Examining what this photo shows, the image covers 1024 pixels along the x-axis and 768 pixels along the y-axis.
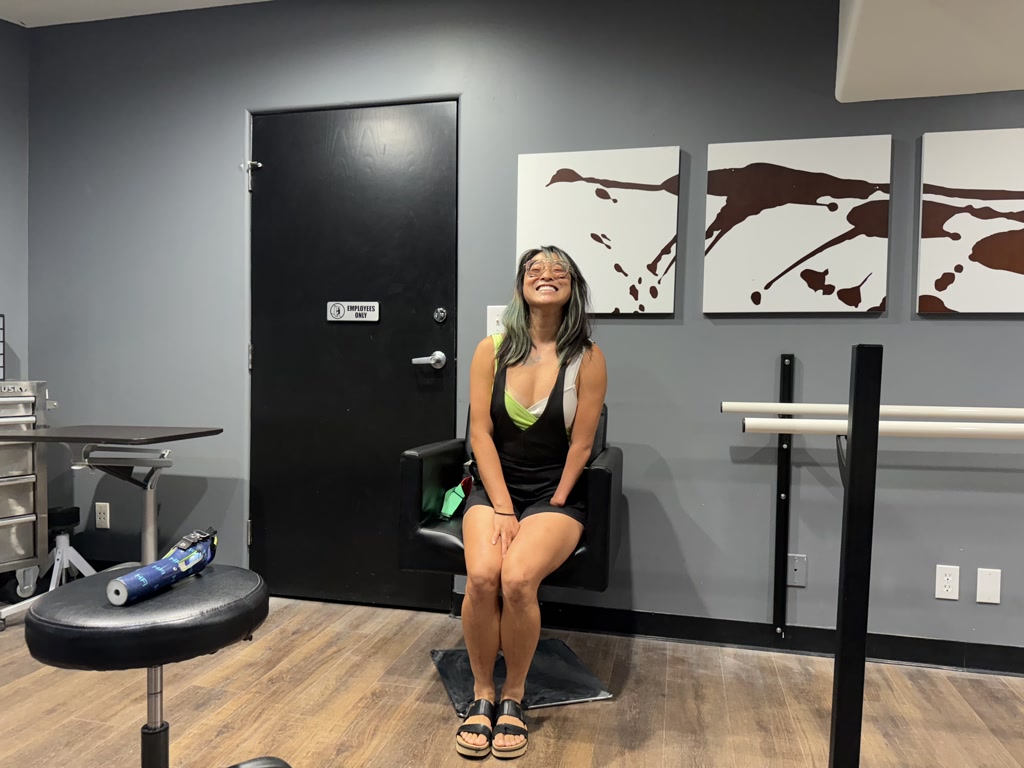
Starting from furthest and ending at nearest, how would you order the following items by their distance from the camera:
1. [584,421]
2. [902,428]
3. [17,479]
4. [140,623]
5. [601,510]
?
[17,479]
[584,421]
[601,510]
[902,428]
[140,623]

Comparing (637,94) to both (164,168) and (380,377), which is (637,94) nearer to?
(380,377)

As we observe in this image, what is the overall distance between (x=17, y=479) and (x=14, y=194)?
4.61ft

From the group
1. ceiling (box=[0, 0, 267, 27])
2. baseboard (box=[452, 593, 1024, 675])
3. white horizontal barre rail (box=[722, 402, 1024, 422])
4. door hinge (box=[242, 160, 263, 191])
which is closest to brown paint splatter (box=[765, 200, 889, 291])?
white horizontal barre rail (box=[722, 402, 1024, 422])

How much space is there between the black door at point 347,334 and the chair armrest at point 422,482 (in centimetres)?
46

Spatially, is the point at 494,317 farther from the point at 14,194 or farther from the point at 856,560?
the point at 14,194

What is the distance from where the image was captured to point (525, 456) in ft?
6.57

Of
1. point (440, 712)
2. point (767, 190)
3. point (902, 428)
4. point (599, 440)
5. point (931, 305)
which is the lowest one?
point (440, 712)

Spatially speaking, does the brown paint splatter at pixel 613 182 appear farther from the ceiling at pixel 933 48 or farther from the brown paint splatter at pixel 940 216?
the ceiling at pixel 933 48

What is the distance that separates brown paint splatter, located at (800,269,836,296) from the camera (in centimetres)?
224

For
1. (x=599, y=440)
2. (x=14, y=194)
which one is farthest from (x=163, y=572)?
(x=14, y=194)

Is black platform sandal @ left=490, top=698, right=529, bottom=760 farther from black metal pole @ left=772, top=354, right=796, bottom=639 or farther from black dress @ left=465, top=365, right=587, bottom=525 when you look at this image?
black metal pole @ left=772, top=354, right=796, bottom=639

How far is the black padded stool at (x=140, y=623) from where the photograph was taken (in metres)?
1.01

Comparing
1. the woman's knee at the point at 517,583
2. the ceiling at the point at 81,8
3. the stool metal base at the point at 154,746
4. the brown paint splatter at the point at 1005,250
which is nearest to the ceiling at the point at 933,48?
Answer: the brown paint splatter at the point at 1005,250

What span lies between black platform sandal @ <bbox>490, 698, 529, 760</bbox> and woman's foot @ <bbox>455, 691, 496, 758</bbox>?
0.9 inches
